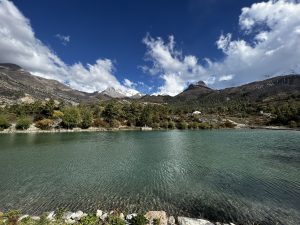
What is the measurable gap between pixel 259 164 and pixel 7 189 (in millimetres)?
34767

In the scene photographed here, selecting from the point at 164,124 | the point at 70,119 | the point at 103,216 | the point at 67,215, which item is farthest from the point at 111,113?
the point at 103,216

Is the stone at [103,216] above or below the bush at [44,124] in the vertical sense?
below

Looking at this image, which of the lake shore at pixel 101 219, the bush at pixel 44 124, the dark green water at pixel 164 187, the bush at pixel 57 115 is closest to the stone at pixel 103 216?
the lake shore at pixel 101 219

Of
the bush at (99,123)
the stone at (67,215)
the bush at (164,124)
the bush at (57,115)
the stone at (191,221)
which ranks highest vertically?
the bush at (57,115)

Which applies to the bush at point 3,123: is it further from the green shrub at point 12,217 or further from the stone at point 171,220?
the stone at point 171,220

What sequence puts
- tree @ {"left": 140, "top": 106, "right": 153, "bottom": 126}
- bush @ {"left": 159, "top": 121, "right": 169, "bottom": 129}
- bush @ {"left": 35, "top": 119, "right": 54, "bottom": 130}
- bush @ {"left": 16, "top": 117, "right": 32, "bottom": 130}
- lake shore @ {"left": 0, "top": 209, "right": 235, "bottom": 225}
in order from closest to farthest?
lake shore @ {"left": 0, "top": 209, "right": 235, "bottom": 225} → bush @ {"left": 16, "top": 117, "right": 32, "bottom": 130} → bush @ {"left": 35, "top": 119, "right": 54, "bottom": 130} → bush @ {"left": 159, "top": 121, "right": 169, "bottom": 129} → tree @ {"left": 140, "top": 106, "right": 153, "bottom": 126}

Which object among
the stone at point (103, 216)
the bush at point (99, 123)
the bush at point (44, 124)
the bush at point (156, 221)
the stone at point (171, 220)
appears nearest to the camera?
the bush at point (156, 221)

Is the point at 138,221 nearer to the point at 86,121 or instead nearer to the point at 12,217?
the point at 12,217

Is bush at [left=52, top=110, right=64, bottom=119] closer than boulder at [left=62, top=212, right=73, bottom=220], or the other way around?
boulder at [left=62, top=212, right=73, bottom=220]

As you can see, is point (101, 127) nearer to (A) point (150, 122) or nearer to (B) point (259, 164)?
(A) point (150, 122)

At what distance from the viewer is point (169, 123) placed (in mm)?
136125

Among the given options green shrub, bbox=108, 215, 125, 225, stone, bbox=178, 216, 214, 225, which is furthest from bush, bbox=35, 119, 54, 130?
stone, bbox=178, 216, 214, 225

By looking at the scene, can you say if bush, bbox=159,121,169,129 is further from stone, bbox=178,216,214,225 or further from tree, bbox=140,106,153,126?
stone, bbox=178,216,214,225

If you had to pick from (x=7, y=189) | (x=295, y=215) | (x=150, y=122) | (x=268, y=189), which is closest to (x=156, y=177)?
(x=268, y=189)
